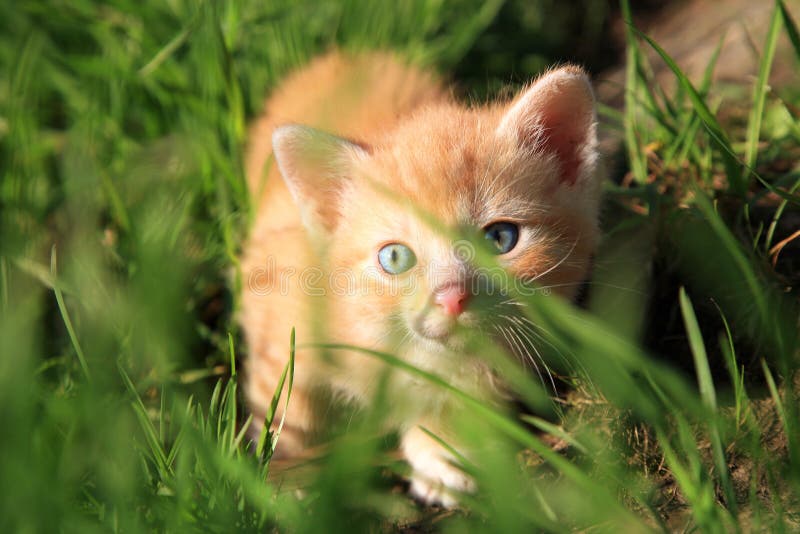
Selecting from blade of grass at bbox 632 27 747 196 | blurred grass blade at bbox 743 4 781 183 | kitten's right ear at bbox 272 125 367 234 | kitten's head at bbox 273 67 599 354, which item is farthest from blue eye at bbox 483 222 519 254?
blurred grass blade at bbox 743 4 781 183

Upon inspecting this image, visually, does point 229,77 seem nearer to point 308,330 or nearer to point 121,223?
point 121,223

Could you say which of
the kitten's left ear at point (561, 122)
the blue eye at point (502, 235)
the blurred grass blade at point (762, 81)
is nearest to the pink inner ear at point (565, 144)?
the kitten's left ear at point (561, 122)

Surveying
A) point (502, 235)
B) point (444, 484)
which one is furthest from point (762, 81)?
point (444, 484)

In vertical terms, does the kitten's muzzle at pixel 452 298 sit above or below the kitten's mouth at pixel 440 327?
above

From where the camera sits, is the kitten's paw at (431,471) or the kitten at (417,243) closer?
the kitten at (417,243)

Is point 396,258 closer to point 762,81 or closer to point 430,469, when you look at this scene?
point 430,469

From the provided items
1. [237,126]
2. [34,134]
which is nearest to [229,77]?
[237,126]

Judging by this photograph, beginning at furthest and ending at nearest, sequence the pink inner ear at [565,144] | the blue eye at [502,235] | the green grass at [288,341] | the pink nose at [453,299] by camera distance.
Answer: the pink inner ear at [565,144] < the blue eye at [502,235] < the pink nose at [453,299] < the green grass at [288,341]

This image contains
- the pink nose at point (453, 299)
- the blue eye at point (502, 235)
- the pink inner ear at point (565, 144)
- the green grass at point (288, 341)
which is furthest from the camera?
the pink inner ear at point (565, 144)

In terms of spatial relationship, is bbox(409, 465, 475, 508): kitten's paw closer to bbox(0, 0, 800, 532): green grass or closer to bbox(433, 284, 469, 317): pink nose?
bbox(0, 0, 800, 532): green grass

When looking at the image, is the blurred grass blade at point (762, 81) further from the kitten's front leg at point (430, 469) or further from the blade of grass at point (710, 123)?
the kitten's front leg at point (430, 469)

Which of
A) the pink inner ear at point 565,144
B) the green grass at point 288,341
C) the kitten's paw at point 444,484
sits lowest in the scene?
the kitten's paw at point 444,484
